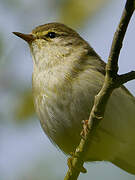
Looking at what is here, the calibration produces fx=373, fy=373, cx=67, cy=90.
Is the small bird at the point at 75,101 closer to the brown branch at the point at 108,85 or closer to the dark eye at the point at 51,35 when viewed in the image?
the dark eye at the point at 51,35

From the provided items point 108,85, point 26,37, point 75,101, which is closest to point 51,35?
point 26,37

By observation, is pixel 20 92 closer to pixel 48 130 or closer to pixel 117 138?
pixel 48 130

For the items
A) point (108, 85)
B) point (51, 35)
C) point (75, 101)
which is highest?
point (108, 85)

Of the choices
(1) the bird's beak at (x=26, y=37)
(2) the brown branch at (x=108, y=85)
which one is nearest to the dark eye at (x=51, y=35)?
(1) the bird's beak at (x=26, y=37)

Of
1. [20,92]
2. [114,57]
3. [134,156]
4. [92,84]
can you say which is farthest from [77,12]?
[114,57]

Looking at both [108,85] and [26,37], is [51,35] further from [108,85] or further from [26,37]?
[108,85]

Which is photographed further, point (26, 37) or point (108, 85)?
point (26, 37)
